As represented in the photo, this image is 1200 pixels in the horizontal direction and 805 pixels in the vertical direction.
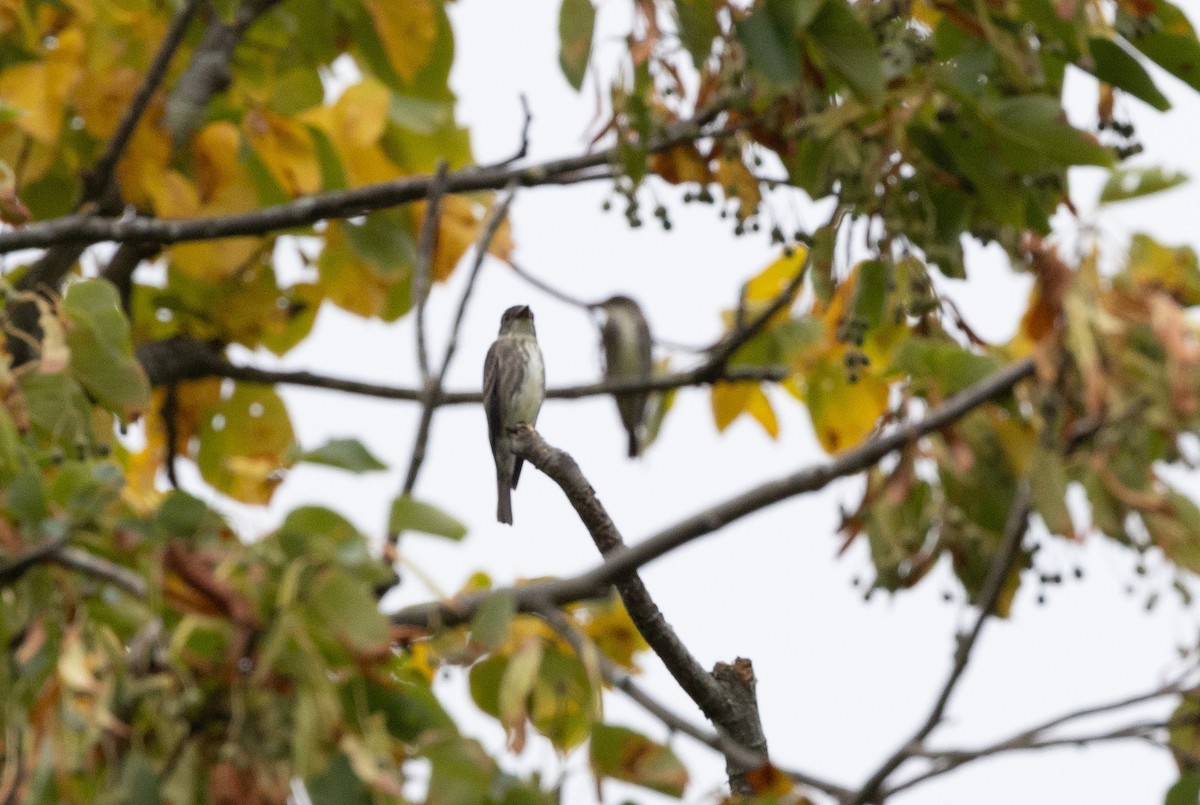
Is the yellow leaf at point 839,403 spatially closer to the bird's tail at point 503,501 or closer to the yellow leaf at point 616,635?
the yellow leaf at point 616,635

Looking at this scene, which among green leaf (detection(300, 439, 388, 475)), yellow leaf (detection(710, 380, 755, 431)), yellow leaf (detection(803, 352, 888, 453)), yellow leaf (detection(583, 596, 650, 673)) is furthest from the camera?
yellow leaf (detection(710, 380, 755, 431))

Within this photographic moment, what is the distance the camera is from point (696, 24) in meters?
3.65

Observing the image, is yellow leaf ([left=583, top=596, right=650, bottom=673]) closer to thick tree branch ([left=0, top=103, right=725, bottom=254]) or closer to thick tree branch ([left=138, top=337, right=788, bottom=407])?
thick tree branch ([left=0, top=103, right=725, bottom=254])

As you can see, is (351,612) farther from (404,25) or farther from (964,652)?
(404,25)

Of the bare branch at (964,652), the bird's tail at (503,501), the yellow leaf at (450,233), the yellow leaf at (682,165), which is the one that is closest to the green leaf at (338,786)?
the bare branch at (964,652)

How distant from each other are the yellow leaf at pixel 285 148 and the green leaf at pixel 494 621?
3169 millimetres

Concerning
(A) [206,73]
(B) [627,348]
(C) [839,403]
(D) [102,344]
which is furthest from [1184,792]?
(B) [627,348]

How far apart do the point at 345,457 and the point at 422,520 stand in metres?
0.18

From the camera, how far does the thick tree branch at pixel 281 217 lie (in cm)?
444

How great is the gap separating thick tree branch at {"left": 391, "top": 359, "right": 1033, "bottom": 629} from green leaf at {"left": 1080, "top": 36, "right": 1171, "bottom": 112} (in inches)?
64.1

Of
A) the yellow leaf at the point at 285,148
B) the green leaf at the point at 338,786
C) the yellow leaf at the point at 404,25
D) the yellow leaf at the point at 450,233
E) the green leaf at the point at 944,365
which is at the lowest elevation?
the green leaf at the point at 338,786

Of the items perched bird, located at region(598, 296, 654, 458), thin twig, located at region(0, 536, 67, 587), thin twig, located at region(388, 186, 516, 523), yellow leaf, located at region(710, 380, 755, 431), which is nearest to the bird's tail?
yellow leaf, located at region(710, 380, 755, 431)

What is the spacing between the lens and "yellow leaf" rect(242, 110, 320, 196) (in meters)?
5.33

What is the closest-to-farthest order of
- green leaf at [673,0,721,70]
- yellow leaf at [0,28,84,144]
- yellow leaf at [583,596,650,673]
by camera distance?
green leaf at [673,0,721,70]
yellow leaf at [583,596,650,673]
yellow leaf at [0,28,84,144]
